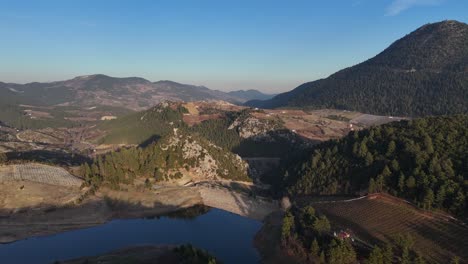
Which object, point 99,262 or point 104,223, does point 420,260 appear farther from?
point 104,223

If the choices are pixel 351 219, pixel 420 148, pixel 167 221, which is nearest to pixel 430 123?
pixel 420 148

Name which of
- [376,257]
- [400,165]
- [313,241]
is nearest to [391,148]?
[400,165]

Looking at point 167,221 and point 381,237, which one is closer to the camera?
point 381,237

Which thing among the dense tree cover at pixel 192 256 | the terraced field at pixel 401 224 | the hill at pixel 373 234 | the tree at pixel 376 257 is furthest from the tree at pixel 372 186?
the dense tree cover at pixel 192 256

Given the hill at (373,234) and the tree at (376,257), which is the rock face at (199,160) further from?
the tree at (376,257)

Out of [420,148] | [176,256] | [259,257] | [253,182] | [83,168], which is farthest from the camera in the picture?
[253,182]

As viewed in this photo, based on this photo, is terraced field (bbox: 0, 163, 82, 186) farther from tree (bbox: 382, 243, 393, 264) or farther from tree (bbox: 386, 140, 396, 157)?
tree (bbox: 382, 243, 393, 264)

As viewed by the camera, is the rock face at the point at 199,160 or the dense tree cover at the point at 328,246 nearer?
the dense tree cover at the point at 328,246
